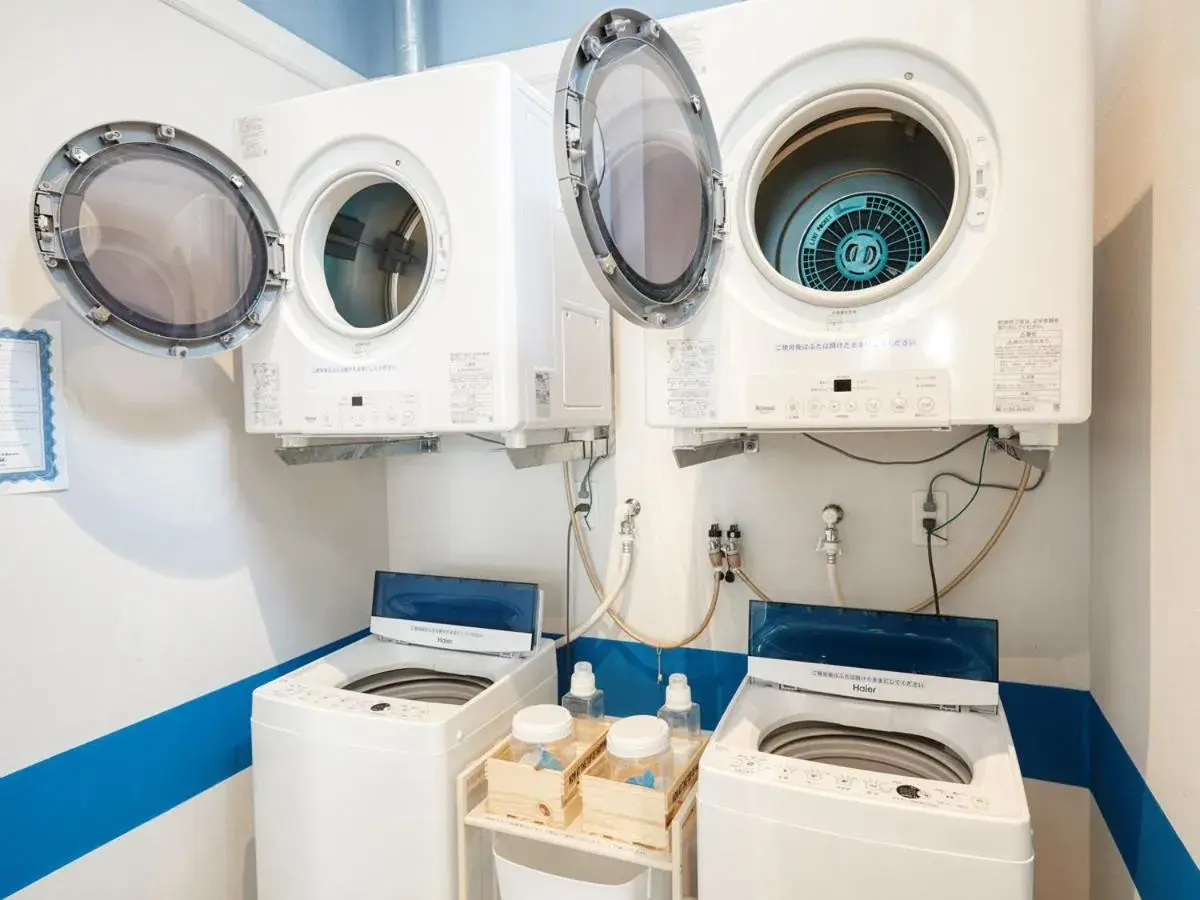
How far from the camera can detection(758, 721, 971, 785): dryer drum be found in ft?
4.68

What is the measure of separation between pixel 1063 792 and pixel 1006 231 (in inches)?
51.3

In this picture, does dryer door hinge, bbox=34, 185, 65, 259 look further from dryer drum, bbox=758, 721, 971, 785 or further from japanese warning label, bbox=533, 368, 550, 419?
dryer drum, bbox=758, 721, 971, 785

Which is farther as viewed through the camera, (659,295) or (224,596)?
(224,596)

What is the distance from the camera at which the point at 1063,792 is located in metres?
1.68

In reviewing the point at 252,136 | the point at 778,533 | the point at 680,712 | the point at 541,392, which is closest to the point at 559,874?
the point at 680,712

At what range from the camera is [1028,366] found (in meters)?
1.14

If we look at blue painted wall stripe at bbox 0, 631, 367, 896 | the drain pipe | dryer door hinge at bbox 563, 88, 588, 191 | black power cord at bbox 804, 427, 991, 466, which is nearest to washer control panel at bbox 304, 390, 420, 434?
dryer door hinge at bbox 563, 88, 588, 191

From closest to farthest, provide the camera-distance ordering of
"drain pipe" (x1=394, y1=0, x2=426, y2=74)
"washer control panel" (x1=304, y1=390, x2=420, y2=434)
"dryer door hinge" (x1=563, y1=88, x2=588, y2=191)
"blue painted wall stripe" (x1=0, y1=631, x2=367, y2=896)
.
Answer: "dryer door hinge" (x1=563, y1=88, x2=588, y2=191), "blue painted wall stripe" (x1=0, y1=631, x2=367, y2=896), "washer control panel" (x1=304, y1=390, x2=420, y2=434), "drain pipe" (x1=394, y1=0, x2=426, y2=74)

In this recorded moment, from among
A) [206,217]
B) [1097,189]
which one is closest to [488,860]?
[206,217]

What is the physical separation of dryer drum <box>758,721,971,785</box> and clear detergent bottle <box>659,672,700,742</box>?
22 centimetres

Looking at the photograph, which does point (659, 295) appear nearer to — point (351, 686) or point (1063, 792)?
point (351, 686)

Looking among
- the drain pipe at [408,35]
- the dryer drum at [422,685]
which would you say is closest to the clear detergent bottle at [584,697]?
the dryer drum at [422,685]

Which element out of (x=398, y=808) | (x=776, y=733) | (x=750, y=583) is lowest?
(x=398, y=808)

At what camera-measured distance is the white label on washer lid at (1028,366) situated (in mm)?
1124
